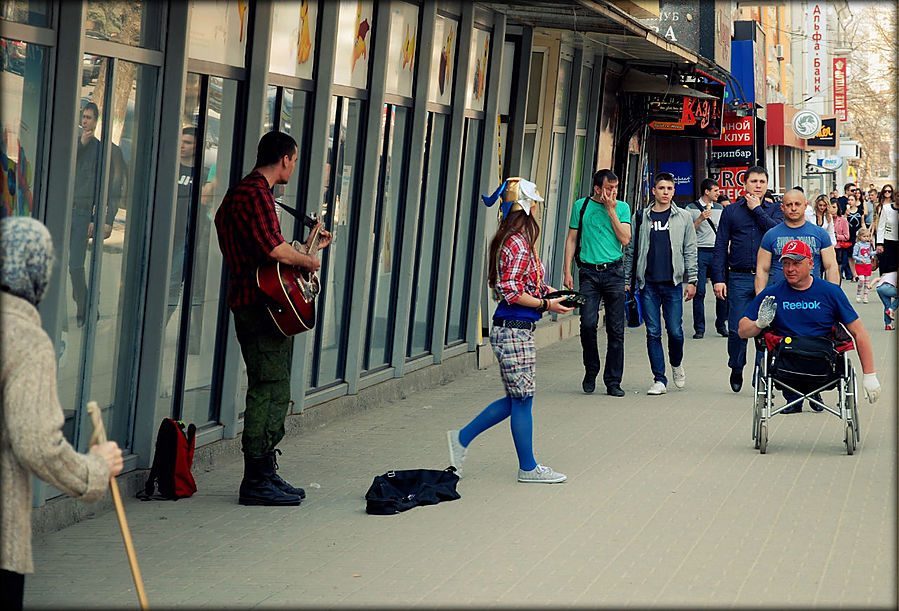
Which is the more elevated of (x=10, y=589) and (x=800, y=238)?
(x=800, y=238)

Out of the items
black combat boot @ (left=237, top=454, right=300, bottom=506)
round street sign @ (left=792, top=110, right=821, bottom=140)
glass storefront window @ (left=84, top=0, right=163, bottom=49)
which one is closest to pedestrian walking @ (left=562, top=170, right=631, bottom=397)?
black combat boot @ (left=237, top=454, right=300, bottom=506)

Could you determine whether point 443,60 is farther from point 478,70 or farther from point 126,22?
point 126,22

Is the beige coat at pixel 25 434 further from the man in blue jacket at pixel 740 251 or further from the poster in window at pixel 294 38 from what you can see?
the man in blue jacket at pixel 740 251

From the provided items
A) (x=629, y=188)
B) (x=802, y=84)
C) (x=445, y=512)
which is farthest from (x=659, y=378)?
(x=802, y=84)

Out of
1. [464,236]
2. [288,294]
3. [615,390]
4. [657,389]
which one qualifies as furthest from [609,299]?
[288,294]

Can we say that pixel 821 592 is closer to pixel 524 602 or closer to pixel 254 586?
pixel 524 602

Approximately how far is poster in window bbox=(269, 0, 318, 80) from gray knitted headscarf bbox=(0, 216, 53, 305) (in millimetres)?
5451

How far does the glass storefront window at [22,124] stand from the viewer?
21.3ft

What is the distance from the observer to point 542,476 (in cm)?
823

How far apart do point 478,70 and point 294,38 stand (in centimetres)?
430

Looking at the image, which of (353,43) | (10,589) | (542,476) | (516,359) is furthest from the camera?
(353,43)

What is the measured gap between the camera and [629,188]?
21.7 m

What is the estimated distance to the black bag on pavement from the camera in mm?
7438

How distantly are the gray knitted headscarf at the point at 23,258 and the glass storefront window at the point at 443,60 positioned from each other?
342 inches
